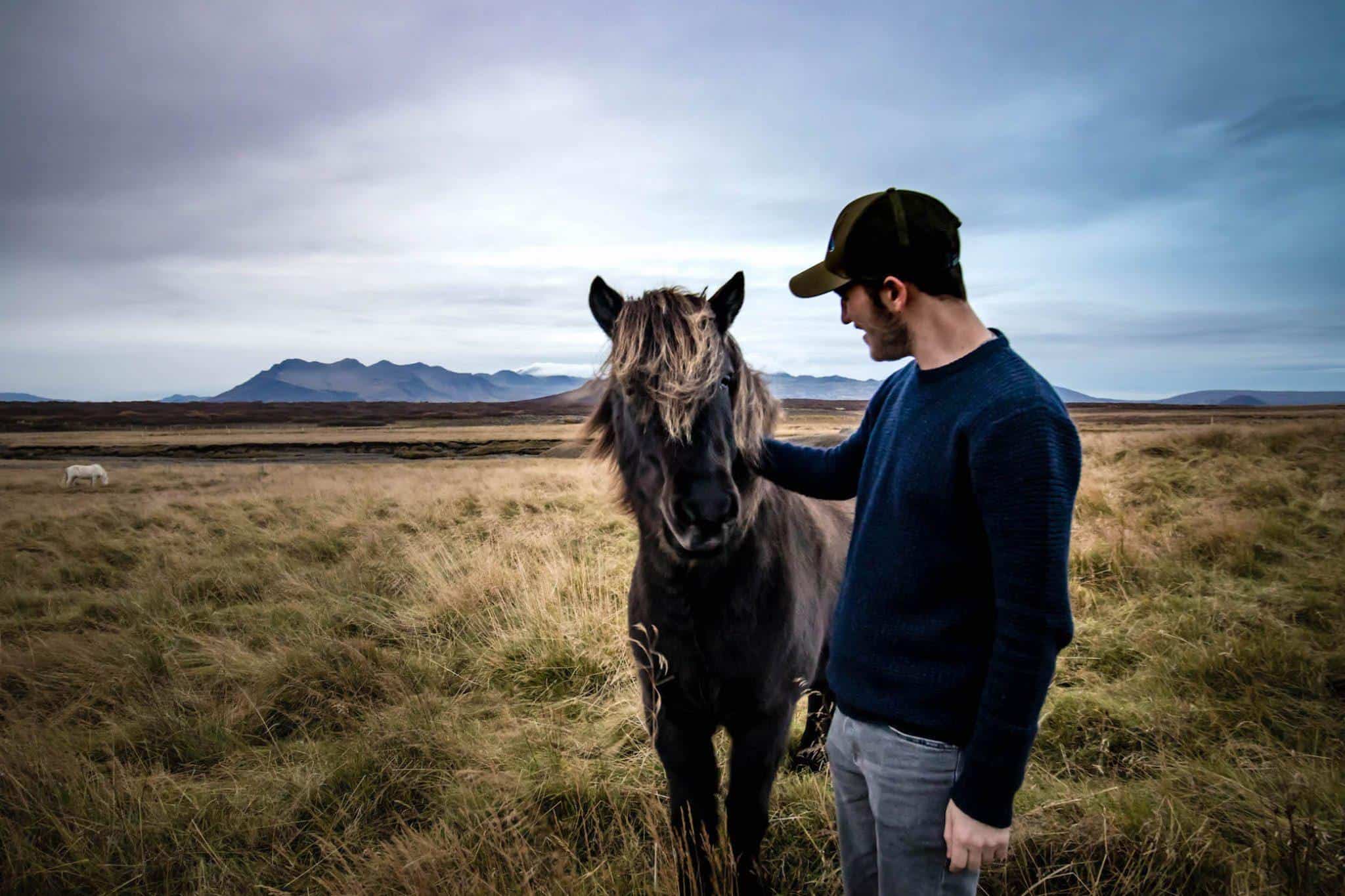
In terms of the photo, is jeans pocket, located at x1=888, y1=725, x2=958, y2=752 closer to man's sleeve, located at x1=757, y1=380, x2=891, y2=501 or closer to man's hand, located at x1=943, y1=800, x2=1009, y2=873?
man's hand, located at x1=943, y1=800, x2=1009, y2=873

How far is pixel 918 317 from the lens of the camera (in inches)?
61.4

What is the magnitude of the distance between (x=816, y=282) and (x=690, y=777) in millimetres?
2213

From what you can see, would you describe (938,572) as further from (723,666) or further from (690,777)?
(690,777)

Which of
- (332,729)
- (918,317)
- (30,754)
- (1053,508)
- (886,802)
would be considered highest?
(918,317)

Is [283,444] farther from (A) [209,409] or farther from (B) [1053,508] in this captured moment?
(A) [209,409]

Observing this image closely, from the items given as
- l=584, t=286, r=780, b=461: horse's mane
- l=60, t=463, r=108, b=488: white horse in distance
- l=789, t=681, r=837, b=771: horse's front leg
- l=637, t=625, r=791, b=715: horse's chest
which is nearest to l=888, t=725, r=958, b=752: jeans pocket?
l=637, t=625, r=791, b=715: horse's chest

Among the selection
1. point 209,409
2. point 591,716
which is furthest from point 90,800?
point 209,409

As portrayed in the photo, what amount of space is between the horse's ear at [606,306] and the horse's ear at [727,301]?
16.7 inches

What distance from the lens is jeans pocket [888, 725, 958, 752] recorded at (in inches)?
58.9

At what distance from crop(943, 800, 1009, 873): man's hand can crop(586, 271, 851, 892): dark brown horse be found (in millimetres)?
1142

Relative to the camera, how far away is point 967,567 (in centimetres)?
146

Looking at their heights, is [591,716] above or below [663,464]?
below

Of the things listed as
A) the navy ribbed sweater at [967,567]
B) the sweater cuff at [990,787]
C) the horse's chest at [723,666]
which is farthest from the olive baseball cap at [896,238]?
the horse's chest at [723,666]

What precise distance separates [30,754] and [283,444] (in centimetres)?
4631
